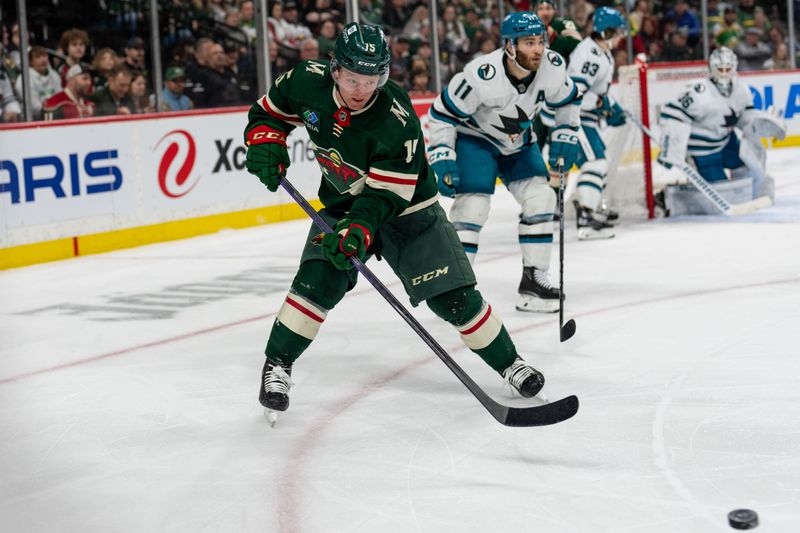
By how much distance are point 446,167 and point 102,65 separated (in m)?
3.48

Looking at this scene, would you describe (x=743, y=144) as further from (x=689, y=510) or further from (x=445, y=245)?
(x=689, y=510)

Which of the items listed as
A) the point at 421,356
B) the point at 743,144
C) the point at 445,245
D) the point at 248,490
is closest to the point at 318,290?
the point at 445,245

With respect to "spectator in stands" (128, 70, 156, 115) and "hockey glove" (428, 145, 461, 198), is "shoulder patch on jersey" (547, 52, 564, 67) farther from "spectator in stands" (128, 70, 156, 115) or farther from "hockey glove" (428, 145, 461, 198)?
"spectator in stands" (128, 70, 156, 115)

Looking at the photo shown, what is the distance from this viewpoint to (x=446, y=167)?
3938 mm

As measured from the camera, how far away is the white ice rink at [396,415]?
7.37 feet

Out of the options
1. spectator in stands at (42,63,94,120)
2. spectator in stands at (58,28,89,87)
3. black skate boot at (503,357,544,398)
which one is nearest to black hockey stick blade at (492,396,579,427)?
black skate boot at (503,357,544,398)

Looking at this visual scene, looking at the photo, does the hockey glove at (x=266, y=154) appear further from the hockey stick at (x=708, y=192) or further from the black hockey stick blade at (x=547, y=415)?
the hockey stick at (x=708, y=192)

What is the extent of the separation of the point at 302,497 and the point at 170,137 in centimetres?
455

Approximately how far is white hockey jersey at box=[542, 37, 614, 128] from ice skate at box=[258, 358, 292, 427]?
3.40m

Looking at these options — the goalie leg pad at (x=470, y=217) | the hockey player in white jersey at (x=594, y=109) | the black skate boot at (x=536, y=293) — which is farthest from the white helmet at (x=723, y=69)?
the goalie leg pad at (x=470, y=217)

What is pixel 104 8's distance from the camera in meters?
6.88

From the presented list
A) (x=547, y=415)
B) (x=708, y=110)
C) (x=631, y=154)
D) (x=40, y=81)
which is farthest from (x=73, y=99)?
(x=547, y=415)

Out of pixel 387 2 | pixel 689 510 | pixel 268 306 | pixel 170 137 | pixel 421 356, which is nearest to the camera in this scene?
pixel 689 510

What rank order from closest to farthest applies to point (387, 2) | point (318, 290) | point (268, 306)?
point (318, 290), point (268, 306), point (387, 2)
